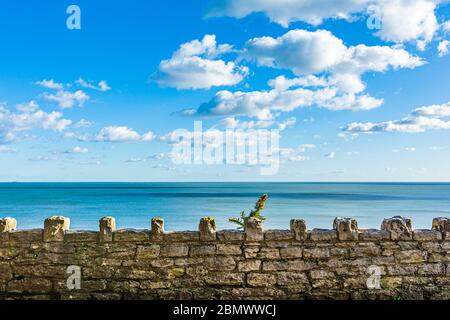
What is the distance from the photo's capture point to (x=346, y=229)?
689 cm

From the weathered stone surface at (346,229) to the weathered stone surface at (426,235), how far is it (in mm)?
914

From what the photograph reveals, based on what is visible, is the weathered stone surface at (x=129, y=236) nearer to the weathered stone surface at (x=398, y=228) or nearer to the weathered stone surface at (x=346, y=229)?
the weathered stone surface at (x=346, y=229)

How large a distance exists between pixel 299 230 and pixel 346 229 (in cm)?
69

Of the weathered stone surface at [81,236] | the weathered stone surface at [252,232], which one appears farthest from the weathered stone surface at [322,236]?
the weathered stone surface at [81,236]

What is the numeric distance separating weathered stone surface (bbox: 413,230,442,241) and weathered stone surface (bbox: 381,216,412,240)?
0.11 m

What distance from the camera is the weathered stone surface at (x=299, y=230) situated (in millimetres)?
6859

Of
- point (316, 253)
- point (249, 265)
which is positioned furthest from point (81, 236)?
point (316, 253)

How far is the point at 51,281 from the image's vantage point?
6871mm

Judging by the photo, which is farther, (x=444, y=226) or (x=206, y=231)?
(x=444, y=226)

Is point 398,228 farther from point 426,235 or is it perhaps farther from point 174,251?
point 174,251

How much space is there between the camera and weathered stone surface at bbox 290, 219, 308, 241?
6.86m

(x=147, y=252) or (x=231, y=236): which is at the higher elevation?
(x=231, y=236)

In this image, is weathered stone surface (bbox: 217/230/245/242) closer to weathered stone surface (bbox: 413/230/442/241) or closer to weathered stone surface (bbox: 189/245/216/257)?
weathered stone surface (bbox: 189/245/216/257)
